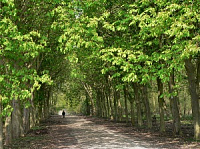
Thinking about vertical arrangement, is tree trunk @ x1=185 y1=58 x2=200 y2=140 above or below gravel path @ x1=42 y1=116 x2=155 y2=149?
above

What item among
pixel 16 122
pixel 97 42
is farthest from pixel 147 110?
pixel 16 122

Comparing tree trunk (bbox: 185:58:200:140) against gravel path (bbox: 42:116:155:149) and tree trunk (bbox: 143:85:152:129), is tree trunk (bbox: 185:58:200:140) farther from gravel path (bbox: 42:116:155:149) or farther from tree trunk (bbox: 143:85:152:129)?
tree trunk (bbox: 143:85:152:129)

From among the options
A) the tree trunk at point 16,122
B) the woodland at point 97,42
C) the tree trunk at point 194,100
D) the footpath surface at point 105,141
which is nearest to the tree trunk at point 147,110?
the footpath surface at point 105,141

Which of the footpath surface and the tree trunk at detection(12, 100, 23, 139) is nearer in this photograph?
the footpath surface

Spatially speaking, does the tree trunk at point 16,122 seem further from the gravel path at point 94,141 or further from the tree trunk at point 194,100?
the tree trunk at point 194,100

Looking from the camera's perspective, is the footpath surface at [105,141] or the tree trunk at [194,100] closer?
the footpath surface at [105,141]

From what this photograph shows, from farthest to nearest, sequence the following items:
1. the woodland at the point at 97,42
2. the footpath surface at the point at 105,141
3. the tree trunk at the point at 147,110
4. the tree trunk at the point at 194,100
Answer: the tree trunk at the point at 147,110, the tree trunk at the point at 194,100, the footpath surface at the point at 105,141, the woodland at the point at 97,42

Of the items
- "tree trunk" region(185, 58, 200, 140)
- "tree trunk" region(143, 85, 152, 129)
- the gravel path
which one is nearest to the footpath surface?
the gravel path

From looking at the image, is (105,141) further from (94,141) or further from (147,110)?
(147,110)

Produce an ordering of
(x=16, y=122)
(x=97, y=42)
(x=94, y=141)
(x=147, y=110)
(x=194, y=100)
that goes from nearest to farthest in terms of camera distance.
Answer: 1. (x=97, y=42)
2. (x=194, y=100)
3. (x=94, y=141)
4. (x=16, y=122)
5. (x=147, y=110)

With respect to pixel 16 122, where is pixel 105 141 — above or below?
below

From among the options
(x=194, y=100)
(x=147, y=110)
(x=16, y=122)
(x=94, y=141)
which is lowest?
(x=94, y=141)

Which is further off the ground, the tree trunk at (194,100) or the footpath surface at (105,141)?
the tree trunk at (194,100)

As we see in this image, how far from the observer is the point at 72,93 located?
76.1 meters
